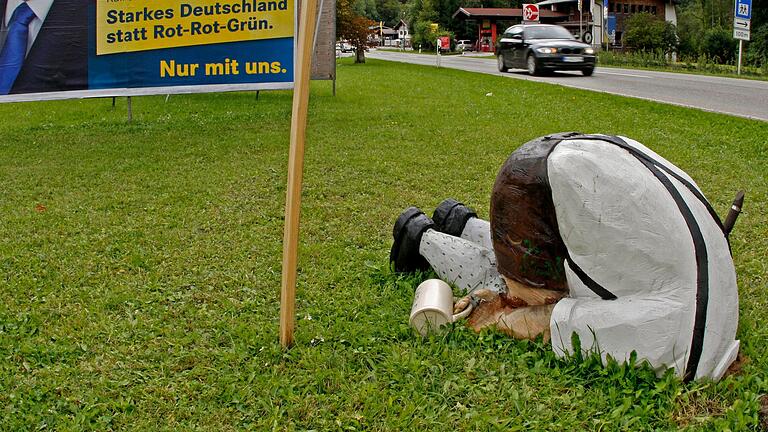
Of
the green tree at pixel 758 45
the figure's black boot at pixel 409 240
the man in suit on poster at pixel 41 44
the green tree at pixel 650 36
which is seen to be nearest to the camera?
the figure's black boot at pixel 409 240

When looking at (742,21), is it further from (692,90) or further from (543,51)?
(692,90)

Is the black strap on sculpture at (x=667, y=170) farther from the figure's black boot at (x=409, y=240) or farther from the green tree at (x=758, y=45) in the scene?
the green tree at (x=758, y=45)

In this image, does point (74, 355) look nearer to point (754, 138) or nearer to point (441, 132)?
point (441, 132)

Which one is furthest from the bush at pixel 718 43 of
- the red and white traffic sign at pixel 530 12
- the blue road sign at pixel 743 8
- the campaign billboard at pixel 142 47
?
the campaign billboard at pixel 142 47

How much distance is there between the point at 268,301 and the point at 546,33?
68.9 feet

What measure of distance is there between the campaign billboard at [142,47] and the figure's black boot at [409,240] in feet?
21.5

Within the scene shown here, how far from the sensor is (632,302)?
3.10 meters

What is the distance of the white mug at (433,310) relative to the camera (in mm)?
3602

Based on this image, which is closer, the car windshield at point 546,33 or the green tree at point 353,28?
the car windshield at point 546,33

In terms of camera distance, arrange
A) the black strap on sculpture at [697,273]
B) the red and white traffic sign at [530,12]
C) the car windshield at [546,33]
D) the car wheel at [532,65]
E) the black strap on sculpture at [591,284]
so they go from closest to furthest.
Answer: the black strap on sculpture at [697,273] < the black strap on sculpture at [591,284] < the car wheel at [532,65] < the car windshield at [546,33] < the red and white traffic sign at [530,12]

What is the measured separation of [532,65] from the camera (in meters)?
22.5

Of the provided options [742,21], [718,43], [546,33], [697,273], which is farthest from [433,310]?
[718,43]

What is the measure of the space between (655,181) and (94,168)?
6.45 meters

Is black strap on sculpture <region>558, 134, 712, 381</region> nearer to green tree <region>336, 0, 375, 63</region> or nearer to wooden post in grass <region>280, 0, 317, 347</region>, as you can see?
wooden post in grass <region>280, 0, 317, 347</region>
